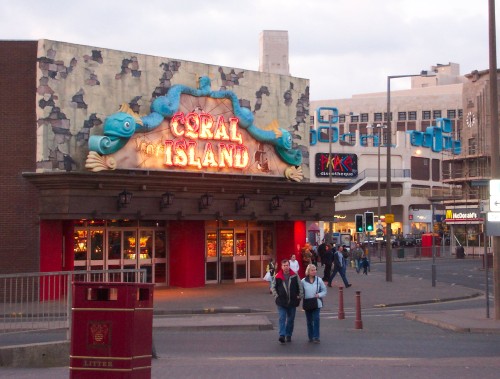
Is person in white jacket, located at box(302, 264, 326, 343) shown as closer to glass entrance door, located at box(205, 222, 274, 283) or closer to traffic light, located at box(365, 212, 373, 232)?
glass entrance door, located at box(205, 222, 274, 283)

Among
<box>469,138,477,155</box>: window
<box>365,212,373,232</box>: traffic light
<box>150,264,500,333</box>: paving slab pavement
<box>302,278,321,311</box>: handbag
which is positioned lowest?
<box>150,264,500,333</box>: paving slab pavement

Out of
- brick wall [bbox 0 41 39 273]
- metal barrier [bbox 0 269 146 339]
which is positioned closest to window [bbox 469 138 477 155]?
brick wall [bbox 0 41 39 273]

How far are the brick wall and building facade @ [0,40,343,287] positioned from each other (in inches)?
1.3

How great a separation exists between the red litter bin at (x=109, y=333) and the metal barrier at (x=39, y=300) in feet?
13.6

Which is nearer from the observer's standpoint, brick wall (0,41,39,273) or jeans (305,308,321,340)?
jeans (305,308,321,340)

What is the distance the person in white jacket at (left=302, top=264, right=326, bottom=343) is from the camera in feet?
53.4

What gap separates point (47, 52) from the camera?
27.6 meters

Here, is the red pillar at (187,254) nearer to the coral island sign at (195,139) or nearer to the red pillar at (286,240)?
the coral island sign at (195,139)

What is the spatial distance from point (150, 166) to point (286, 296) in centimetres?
1417

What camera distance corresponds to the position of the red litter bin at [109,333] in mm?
8359

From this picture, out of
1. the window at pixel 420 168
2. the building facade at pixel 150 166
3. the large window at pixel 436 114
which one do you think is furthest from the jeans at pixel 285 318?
the large window at pixel 436 114

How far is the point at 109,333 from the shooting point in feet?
27.8

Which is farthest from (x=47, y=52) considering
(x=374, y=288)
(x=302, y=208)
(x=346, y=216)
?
(x=346, y=216)

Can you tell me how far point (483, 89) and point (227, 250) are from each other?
41860mm
